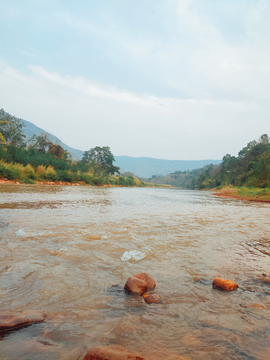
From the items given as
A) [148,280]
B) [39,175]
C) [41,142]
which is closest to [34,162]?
[39,175]

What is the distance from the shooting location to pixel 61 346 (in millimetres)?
1306

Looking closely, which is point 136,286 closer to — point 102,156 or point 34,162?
point 34,162

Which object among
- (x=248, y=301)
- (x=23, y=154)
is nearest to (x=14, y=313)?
(x=248, y=301)

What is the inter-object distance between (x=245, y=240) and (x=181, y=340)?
11.7 feet

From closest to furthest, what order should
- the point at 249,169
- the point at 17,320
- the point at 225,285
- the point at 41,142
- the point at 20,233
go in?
the point at 17,320 → the point at 225,285 → the point at 20,233 → the point at 41,142 → the point at 249,169

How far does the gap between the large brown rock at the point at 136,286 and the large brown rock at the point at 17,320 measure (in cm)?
82

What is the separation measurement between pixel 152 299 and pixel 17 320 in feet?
3.58

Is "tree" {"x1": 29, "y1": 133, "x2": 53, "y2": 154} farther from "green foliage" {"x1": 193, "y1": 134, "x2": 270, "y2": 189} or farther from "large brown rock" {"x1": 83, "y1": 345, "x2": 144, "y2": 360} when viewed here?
"large brown rock" {"x1": 83, "y1": 345, "x2": 144, "y2": 360}

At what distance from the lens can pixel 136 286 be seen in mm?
2092

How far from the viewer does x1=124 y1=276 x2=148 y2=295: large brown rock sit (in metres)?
2.07

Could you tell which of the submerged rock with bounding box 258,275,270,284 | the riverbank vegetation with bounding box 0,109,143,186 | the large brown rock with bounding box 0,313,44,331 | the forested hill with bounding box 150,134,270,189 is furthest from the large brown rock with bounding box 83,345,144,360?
the forested hill with bounding box 150,134,270,189

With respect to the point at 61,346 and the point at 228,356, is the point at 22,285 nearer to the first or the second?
the point at 61,346

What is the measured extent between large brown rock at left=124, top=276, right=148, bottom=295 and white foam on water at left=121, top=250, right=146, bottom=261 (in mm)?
925

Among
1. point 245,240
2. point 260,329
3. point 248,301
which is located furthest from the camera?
point 245,240
